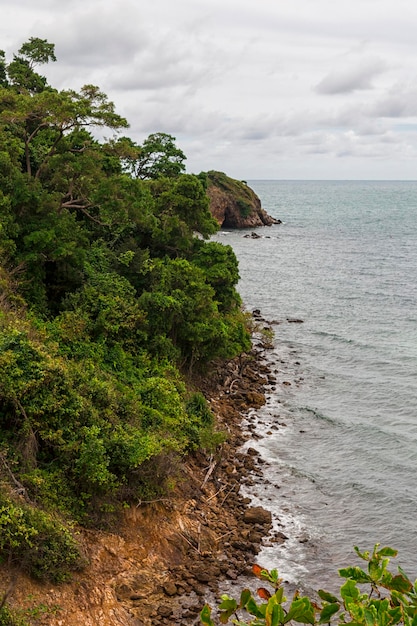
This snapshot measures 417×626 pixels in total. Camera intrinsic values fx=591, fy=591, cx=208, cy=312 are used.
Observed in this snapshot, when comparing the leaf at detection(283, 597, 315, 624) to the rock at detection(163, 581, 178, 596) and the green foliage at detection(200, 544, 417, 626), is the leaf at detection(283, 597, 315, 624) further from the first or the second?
the rock at detection(163, 581, 178, 596)

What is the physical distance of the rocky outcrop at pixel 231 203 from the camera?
4129 inches

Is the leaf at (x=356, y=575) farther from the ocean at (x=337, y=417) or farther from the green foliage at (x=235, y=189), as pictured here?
the green foliage at (x=235, y=189)

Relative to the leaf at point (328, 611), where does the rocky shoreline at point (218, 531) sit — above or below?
below

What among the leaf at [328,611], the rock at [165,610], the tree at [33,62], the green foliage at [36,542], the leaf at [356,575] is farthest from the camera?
the tree at [33,62]

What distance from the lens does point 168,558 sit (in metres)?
17.7

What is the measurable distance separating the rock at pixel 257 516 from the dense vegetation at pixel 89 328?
3370mm

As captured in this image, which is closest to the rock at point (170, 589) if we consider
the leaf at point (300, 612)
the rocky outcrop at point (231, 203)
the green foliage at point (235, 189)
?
the leaf at point (300, 612)

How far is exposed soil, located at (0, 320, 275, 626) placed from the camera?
14166mm

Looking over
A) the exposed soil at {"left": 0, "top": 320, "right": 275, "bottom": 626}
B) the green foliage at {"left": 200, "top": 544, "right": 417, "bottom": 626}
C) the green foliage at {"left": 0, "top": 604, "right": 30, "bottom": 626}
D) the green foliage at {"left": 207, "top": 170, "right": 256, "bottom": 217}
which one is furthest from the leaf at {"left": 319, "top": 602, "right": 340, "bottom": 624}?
the green foliage at {"left": 207, "top": 170, "right": 256, "bottom": 217}

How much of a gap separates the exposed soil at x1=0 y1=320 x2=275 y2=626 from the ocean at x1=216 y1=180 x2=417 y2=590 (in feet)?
3.68

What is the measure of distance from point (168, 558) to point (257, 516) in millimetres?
4553

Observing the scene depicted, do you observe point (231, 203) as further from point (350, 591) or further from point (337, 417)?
point (350, 591)

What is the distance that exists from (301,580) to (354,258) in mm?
61579

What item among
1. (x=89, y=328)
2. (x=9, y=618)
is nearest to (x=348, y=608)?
(x=9, y=618)
